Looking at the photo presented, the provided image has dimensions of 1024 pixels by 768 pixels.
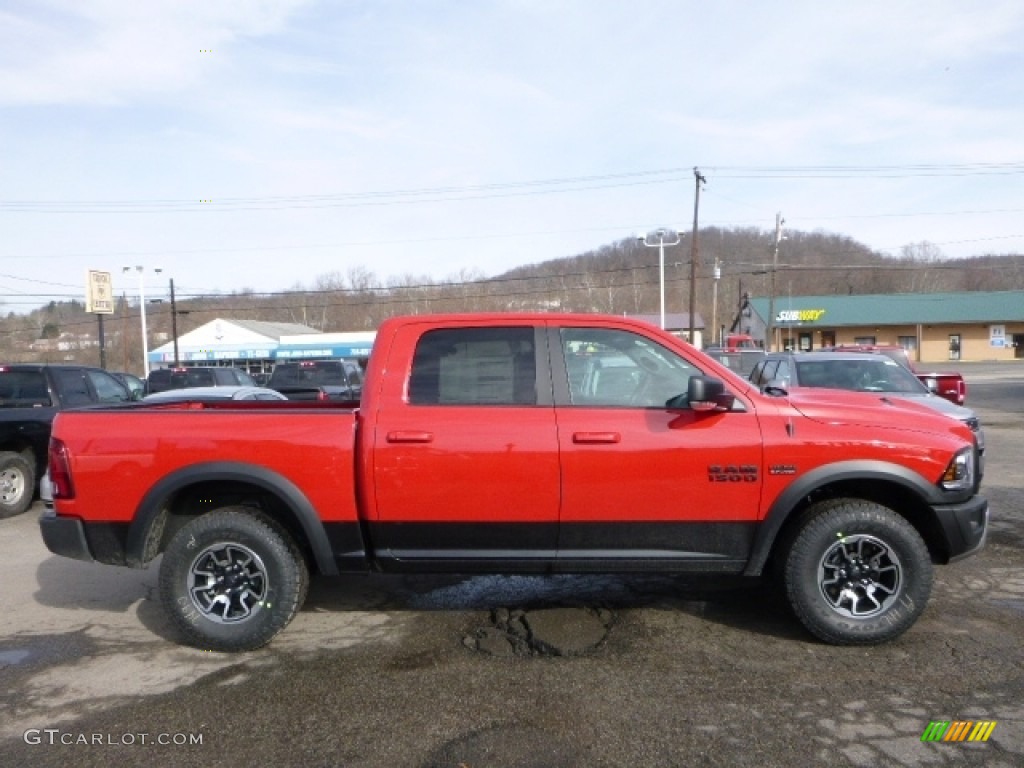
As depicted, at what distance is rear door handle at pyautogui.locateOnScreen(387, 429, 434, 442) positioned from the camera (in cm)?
411

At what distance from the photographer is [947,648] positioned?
414 cm

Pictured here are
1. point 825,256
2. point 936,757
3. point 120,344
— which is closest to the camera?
point 936,757

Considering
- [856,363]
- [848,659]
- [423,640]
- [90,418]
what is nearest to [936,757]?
[848,659]

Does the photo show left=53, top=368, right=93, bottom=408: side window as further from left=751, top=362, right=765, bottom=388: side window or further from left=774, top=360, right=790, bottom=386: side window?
left=774, top=360, right=790, bottom=386: side window

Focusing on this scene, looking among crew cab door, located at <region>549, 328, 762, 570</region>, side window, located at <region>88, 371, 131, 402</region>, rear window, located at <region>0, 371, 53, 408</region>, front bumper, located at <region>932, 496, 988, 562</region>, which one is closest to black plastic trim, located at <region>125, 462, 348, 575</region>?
crew cab door, located at <region>549, 328, 762, 570</region>

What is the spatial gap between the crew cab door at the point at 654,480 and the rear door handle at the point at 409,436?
74cm

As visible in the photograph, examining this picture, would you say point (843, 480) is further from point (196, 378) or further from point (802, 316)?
point (802, 316)

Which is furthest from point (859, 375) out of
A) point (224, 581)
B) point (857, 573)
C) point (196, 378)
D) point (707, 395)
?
point (196, 378)

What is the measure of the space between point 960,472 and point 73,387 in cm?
960

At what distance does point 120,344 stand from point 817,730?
246 feet

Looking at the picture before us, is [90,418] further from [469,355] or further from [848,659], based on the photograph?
[848,659]

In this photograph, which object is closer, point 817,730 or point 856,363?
point 817,730

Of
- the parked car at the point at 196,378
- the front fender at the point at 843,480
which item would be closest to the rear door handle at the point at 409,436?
the front fender at the point at 843,480

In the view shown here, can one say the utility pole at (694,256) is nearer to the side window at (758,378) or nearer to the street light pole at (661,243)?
the street light pole at (661,243)
